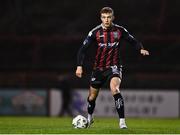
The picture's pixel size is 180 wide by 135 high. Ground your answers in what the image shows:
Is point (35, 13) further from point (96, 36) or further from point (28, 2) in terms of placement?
point (96, 36)

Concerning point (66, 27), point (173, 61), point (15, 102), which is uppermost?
point (66, 27)

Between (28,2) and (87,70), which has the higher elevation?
(28,2)

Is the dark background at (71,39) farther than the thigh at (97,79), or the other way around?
the dark background at (71,39)

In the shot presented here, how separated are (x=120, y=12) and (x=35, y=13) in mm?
3940

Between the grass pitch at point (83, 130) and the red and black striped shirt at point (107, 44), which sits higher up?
the red and black striped shirt at point (107, 44)

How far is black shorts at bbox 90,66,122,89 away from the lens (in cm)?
1120

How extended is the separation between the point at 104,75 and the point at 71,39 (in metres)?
15.0

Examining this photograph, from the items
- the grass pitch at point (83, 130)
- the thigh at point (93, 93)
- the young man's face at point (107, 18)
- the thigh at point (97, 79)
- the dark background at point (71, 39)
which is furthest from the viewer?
the dark background at point (71, 39)

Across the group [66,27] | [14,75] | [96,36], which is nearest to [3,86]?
[14,75]

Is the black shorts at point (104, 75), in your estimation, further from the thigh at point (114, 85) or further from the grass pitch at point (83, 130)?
the grass pitch at point (83, 130)

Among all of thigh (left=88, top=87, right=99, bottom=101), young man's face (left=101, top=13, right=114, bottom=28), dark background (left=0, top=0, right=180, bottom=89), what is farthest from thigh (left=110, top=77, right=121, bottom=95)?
dark background (left=0, top=0, right=180, bottom=89)

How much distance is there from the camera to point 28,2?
2928cm

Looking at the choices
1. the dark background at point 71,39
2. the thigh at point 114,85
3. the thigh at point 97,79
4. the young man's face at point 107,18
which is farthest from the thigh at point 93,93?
the dark background at point 71,39

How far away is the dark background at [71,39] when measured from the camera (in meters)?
24.1
